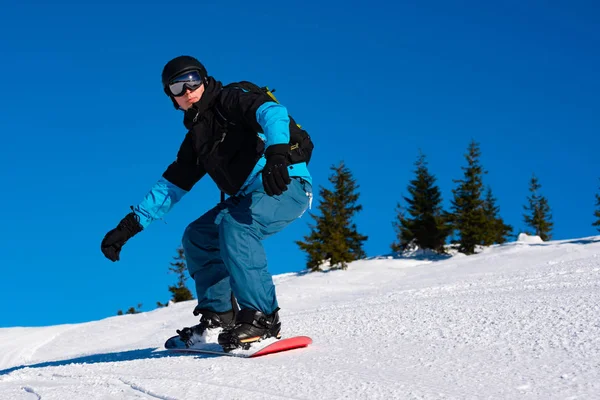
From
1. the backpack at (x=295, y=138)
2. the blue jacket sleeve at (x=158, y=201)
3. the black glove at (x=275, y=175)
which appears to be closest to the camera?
the black glove at (x=275, y=175)

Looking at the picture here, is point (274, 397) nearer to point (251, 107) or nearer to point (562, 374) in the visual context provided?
point (562, 374)

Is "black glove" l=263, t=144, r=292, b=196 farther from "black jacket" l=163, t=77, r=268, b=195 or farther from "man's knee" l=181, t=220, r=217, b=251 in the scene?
"man's knee" l=181, t=220, r=217, b=251

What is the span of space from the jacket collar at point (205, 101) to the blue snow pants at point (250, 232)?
61 cm

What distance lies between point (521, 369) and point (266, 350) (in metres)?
1.47

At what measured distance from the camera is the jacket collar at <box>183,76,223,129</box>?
3752 mm

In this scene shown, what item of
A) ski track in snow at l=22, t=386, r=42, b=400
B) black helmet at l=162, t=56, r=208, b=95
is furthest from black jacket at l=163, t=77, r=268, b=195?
ski track in snow at l=22, t=386, r=42, b=400

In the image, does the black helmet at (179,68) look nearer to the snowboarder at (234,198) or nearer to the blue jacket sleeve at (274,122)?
the snowboarder at (234,198)

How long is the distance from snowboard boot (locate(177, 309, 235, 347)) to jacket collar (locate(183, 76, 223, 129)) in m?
1.40

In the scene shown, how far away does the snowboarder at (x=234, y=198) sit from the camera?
344 centimetres

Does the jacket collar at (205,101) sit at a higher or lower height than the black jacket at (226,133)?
higher

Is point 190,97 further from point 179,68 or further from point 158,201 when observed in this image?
point 158,201

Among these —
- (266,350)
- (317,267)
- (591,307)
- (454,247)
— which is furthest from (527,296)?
(454,247)

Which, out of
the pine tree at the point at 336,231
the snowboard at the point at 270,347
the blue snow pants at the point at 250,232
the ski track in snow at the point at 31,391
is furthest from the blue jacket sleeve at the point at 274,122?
the pine tree at the point at 336,231

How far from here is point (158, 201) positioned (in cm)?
432
